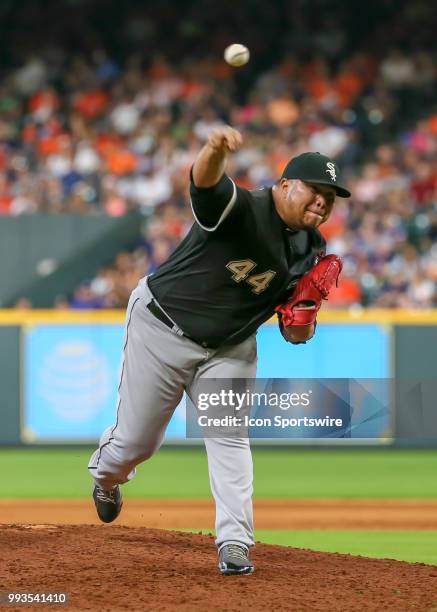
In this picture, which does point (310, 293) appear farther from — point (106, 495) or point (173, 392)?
point (106, 495)

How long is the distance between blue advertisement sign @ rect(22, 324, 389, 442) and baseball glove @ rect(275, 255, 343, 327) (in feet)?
20.8

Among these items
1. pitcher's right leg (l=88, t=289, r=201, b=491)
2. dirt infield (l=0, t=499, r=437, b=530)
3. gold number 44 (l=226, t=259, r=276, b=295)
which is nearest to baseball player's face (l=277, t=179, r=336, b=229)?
gold number 44 (l=226, t=259, r=276, b=295)

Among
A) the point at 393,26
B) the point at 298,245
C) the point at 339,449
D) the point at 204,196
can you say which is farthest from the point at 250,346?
the point at 393,26

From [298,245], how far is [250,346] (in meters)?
0.49

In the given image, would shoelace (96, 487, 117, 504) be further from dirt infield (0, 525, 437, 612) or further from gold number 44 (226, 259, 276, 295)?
gold number 44 (226, 259, 276, 295)

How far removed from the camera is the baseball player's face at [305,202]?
193 inches

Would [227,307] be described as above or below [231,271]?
below

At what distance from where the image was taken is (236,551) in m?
4.97

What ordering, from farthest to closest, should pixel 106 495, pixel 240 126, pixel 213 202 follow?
pixel 240 126 < pixel 106 495 < pixel 213 202

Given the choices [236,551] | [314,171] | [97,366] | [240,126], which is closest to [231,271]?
[314,171]

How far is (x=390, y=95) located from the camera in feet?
52.6

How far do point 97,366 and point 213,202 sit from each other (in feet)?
23.9

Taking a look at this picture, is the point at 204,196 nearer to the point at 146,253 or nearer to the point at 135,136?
the point at 146,253

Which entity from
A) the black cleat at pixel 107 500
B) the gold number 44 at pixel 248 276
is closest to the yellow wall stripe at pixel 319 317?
the black cleat at pixel 107 500
